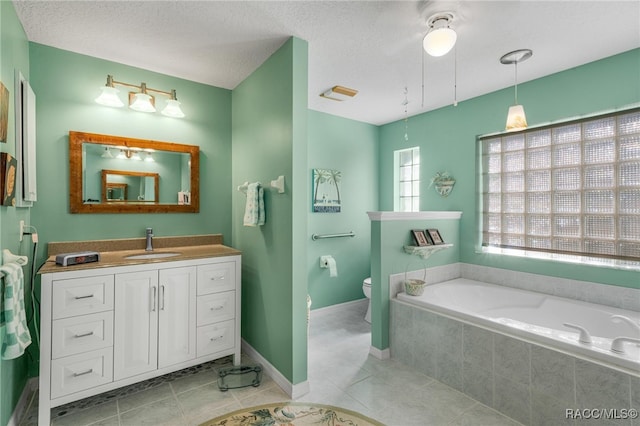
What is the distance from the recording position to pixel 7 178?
1.56m

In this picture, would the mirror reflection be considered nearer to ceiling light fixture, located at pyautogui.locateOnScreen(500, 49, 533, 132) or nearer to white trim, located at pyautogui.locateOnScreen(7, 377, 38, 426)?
white trim, located at pyautogui.locateOnScreen(7, 377, 38, 426)

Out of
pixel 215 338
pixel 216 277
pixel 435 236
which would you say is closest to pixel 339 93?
pixel 435 236

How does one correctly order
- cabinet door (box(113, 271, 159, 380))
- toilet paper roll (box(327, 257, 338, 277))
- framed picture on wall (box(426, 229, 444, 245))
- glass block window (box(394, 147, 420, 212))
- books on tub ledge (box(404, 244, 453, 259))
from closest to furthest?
cabinet door (box(113, 271, 159, 380)) → books on tub ledge (box(404, 244, 453, 259)) → framed picture on wall (box(426, 229, 444, 245)) → toilet paper roll (box(327, 257, 338, 277)) → glass block window (box(394, 147, 420, 212))

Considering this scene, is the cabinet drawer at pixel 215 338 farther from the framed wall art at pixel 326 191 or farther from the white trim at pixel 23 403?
the framed wall art at pixel 326 191

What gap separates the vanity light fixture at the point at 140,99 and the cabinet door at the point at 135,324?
138 cm

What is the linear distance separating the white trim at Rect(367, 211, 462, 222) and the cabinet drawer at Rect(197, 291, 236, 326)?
1.41 m

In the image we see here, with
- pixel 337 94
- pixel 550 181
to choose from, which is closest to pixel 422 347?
pixel 550 181

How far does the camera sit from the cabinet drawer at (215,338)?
2.33 metres

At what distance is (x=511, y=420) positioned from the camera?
6.24ft

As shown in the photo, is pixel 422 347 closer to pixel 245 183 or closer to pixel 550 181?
pixel 550 181

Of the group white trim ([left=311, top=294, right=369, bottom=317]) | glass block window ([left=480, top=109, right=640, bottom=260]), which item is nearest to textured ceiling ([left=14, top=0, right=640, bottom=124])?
glass block window ([left=480, top=109, right=640, bottom=260])

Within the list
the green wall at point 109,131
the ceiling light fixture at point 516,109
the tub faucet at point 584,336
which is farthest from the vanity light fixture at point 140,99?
the tub faucet at point 584,336

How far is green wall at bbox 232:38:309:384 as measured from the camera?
2178mm

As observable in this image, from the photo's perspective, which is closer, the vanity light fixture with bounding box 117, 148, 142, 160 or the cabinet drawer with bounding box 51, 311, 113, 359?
the cabinet drawer with bounding box 51, 311, 113, 359
